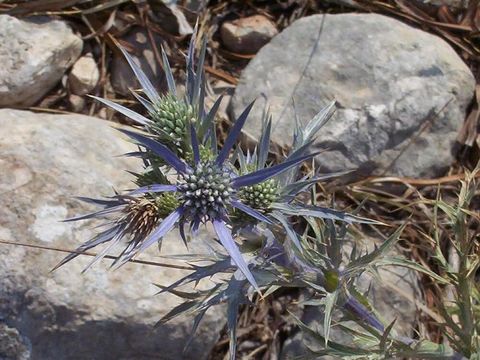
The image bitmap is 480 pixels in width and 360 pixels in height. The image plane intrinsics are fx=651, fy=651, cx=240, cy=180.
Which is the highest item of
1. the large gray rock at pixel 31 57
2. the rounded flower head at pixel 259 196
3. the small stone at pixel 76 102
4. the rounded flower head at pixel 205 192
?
the rounded flower head at pixel 205 192

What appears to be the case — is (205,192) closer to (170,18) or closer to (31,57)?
(31,57)

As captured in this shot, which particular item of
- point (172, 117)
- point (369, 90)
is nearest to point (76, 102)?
point (369, 90)

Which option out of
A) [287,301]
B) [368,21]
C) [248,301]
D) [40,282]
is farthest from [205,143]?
[368,21]

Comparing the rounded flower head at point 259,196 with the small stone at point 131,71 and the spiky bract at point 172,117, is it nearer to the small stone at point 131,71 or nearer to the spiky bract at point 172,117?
the spiky bract at point 172,117

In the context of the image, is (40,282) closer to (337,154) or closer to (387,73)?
(337,154)

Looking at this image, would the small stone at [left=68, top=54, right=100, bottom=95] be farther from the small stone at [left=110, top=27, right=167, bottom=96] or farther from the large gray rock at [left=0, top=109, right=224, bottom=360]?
the large gray rock at [left=0, top=109, right=224, bottom=360]

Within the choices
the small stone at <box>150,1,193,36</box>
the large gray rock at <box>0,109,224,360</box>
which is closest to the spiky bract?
the large gray rock at <box>0,109,224,360</box>

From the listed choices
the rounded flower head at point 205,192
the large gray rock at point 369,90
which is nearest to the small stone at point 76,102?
the large gray rock at point 369,90
